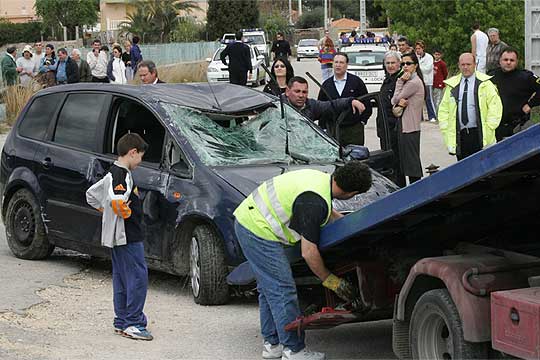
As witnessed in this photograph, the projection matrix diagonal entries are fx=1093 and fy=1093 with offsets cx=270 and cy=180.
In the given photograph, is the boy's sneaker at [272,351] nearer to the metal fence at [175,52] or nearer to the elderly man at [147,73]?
the elderly man at [147,73]

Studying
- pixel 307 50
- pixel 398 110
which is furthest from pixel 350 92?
pixel 307 50

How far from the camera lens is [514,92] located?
11484 millimetres

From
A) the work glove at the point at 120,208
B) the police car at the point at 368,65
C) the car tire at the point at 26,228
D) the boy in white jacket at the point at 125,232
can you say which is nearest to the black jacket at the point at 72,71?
the police car at the point at 368,65

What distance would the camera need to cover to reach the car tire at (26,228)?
10.0 metres

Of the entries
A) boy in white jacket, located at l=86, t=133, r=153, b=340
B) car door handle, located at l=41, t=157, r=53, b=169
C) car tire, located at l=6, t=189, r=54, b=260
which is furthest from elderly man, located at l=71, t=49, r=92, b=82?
boy in white jacket, located at l=86, t=133, r=153, b=340

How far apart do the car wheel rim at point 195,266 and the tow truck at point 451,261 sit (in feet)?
4.37

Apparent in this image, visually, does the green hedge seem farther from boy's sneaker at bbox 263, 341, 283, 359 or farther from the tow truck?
the tow truck

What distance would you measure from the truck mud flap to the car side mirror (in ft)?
7.63

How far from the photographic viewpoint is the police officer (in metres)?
11.5

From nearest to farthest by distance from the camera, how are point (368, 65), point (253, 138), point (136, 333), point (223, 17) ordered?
point (136, 333)
point (253, 138)
point (368, 65)
point (223, 17)

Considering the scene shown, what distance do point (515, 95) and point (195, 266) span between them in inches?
187

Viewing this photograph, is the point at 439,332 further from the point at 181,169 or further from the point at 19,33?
the point at 19,33

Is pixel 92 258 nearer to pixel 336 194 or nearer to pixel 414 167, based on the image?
pixel 414 167

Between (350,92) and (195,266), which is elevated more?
(350,92)
